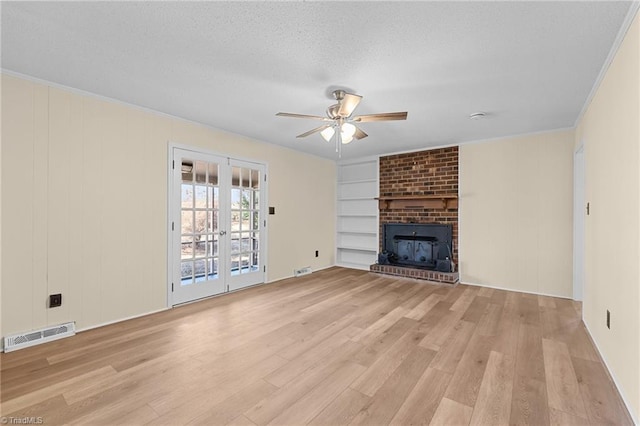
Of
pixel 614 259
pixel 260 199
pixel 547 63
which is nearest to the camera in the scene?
pixel 614 259

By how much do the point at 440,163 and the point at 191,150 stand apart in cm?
406

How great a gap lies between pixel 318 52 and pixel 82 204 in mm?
2733

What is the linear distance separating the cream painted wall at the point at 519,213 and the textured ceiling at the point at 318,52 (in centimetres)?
96

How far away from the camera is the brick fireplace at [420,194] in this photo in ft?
16.3

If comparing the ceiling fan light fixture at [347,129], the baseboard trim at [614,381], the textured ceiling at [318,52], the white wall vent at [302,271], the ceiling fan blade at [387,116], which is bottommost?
the baseboard trim at [614,381]

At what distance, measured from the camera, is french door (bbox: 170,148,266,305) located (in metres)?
3.68

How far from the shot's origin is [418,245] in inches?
208

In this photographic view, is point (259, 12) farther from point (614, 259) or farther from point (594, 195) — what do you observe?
point (594, 195)

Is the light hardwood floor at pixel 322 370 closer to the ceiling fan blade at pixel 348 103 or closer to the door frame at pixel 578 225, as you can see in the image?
the door frame at pixel 578 225

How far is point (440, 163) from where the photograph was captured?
511 cm

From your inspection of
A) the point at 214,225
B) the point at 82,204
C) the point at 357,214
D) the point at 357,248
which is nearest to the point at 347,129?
the point at 214,225

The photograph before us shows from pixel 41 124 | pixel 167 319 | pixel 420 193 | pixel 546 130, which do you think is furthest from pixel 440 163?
pixel 41 124

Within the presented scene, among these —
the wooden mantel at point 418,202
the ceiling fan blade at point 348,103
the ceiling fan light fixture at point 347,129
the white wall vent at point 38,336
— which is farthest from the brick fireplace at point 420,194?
the white wall vent at point 38,336

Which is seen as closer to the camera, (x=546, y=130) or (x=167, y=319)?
(x=167, y=319)
